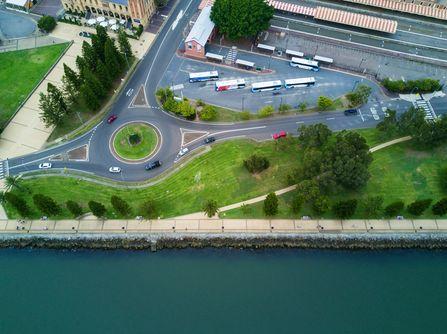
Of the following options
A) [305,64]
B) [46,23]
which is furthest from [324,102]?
[46,23]

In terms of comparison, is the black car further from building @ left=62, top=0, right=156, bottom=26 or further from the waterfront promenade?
building @ left=62, top=0, right=156, bottom=26

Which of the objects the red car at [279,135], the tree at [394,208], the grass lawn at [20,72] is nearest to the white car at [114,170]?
the grass lawn at [20,72]

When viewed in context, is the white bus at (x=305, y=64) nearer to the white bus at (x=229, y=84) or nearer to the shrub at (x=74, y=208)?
the white bus at (x=229, y=84)

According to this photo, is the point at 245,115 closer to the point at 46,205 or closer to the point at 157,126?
the point at 157,126

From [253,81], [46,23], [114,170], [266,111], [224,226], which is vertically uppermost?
[46,23]

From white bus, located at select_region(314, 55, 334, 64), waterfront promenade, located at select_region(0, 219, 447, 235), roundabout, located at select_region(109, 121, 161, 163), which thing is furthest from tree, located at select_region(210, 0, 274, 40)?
waterfront promenade, located at select_region(0, 219, 447, 235)


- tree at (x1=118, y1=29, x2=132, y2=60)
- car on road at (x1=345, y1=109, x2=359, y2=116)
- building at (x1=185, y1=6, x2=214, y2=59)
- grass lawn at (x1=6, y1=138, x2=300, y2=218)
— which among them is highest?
building at (x1=185, y1=6, x2=214, y2=59)
